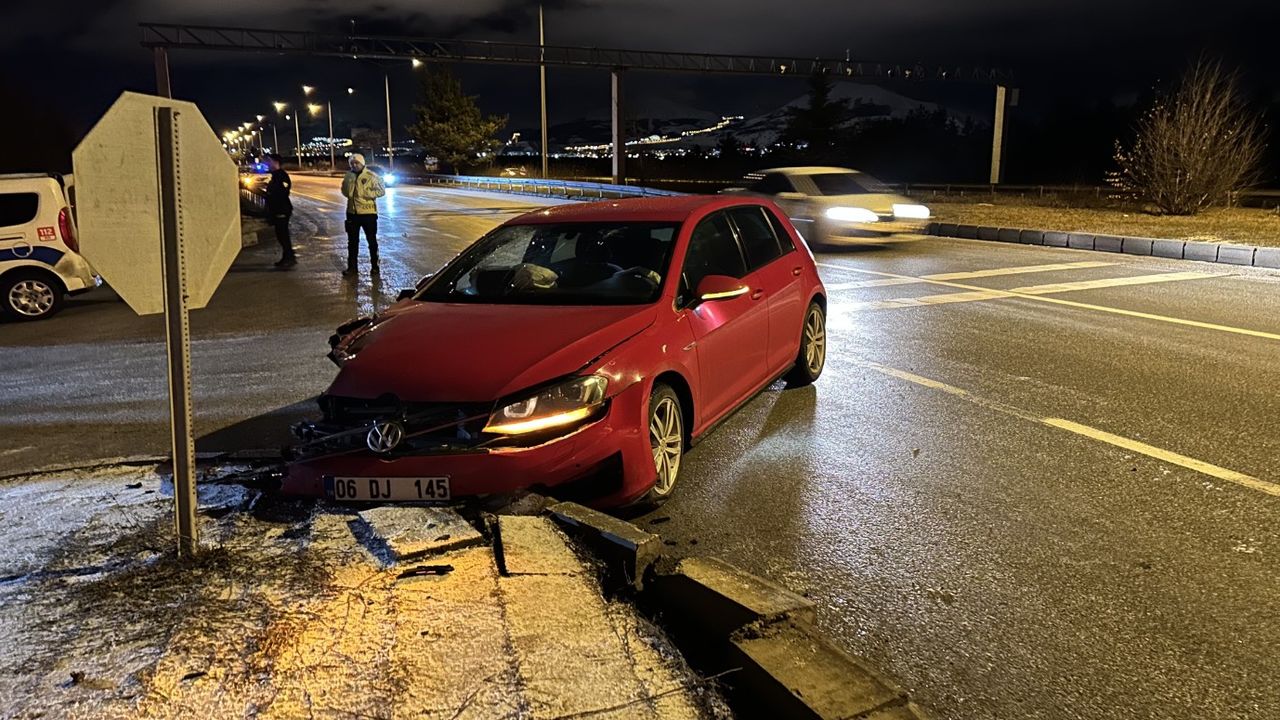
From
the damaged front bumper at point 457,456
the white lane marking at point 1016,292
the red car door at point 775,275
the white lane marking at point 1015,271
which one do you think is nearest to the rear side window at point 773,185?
the white lane marking at point 1015,271

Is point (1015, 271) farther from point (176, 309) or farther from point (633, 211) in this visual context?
point (176, 309)

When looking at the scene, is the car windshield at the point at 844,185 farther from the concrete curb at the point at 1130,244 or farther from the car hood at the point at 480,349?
the car hood at the point at 480,349

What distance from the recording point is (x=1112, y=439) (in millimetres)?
5730

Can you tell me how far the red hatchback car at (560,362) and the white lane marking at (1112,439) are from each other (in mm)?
1569

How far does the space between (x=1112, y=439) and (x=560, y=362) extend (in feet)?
11.9

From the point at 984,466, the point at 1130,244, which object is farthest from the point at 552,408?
the point at 1130,244

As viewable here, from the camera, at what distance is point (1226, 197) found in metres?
22.9

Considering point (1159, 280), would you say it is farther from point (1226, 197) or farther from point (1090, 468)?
point (1226, 197)

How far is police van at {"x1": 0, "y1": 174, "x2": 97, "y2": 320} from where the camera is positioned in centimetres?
1142

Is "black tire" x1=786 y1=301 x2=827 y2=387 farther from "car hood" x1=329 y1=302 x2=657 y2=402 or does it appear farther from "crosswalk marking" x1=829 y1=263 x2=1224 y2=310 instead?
"crosswalk marking" x1=829 y1=263 x2=1224 y2=310

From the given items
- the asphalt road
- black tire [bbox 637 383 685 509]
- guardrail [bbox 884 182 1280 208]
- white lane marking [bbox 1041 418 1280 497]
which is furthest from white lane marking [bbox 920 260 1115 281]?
guardrail [bbox 884 182 1280 208]

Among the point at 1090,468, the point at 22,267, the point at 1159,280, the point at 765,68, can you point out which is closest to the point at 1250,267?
the point at 1159,280

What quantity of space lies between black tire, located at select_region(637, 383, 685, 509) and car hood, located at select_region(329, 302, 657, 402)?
37cm

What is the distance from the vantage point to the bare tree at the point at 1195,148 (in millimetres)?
20984
